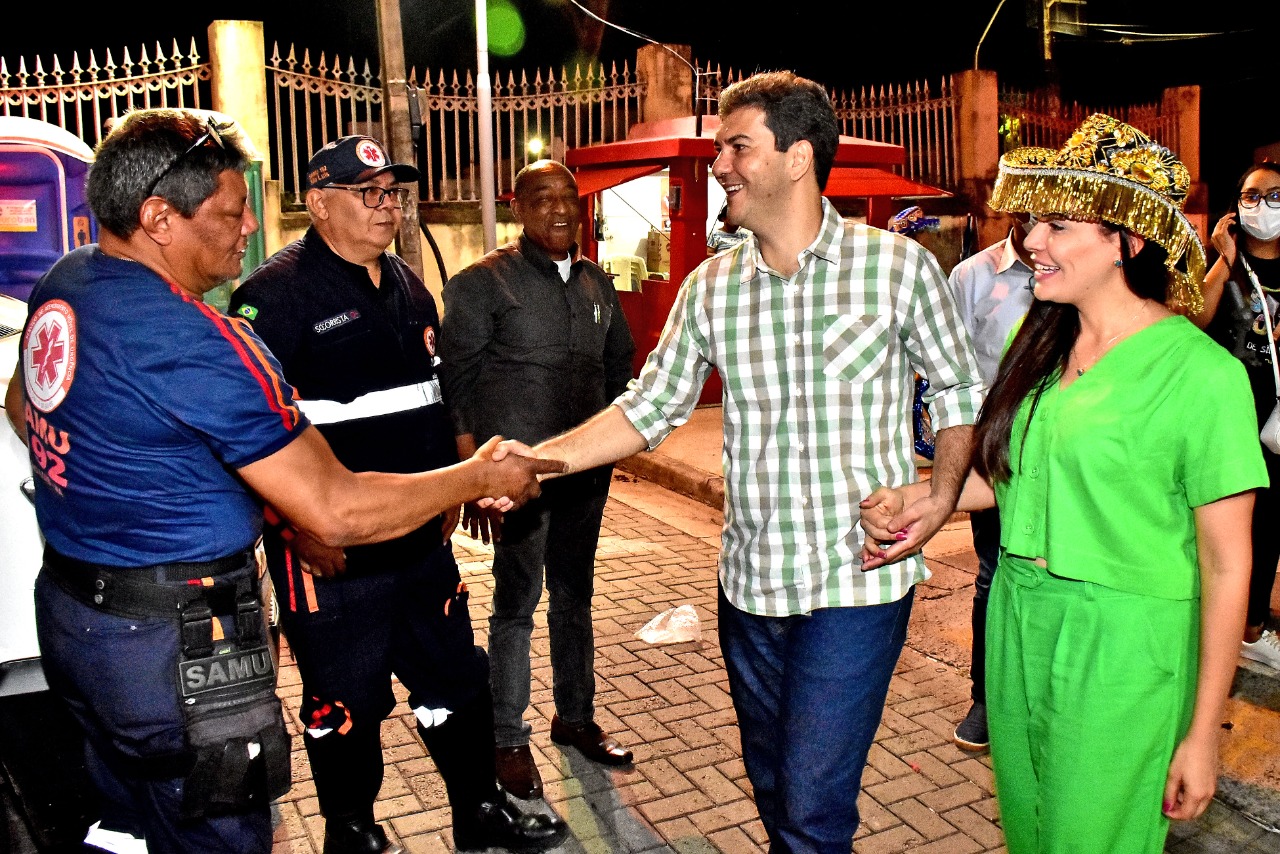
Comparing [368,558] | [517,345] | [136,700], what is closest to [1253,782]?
[517,345]

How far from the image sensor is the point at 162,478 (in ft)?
7.80

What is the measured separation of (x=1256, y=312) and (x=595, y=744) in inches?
138

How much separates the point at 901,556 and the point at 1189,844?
187cm

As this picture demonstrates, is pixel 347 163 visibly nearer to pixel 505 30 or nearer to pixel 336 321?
pixel 336 321

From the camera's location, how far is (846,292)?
9.21ft

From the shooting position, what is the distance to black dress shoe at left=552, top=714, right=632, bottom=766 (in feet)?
14.0

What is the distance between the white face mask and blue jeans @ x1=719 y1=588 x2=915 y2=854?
326cm

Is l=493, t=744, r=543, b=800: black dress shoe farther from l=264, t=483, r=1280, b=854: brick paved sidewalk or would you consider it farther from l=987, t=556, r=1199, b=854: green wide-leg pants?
l=987, t=556, r=1199, b=854: green wide-leg pants

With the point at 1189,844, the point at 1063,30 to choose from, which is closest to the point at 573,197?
the point at 1189,844

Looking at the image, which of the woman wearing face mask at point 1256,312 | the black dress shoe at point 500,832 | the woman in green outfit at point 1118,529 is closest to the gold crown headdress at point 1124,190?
the woman in green outfit at point 1118,529

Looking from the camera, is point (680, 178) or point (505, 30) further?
point (505, 30)

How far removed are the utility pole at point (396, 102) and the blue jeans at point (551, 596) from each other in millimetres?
5146

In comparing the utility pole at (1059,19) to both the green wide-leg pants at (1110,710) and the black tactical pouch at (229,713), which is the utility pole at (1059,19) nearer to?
the green wide-leg pants at (1110,710)

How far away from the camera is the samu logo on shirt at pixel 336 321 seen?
3369mm
